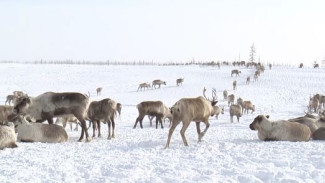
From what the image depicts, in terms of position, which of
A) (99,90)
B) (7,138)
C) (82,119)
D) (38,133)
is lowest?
(99,90)

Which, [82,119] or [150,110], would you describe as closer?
[82,119]

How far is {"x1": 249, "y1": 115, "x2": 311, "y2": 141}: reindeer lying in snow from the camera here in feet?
40.3

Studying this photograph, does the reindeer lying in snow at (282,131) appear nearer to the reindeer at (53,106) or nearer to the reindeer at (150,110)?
the reindeer at (53,106)

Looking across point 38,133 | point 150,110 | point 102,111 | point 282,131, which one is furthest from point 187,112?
point 150,110

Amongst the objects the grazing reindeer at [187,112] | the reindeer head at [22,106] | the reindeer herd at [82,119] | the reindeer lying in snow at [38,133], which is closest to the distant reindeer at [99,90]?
the reindeer herd at [82,119]

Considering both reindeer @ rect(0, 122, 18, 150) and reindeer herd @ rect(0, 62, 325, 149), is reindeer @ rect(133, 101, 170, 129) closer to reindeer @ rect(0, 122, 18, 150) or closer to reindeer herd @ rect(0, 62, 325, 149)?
reindeer herd @ rect(0, 62, 325, 149)

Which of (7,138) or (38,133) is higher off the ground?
(7,138)

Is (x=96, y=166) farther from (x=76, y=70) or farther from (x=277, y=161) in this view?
(x=76, y=70)

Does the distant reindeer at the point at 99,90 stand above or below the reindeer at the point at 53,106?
below

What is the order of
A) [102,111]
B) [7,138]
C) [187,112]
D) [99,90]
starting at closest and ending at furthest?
1. [7,138]
2. [187,112]
3. [102,111]
4. [99,90]

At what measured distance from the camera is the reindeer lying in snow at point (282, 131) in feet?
40.3

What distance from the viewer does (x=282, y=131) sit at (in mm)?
12375

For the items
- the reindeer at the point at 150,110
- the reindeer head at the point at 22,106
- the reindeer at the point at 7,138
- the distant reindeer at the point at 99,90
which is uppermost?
the reindeer head at the point at 22,106

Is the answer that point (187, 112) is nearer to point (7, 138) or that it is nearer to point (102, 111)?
point (102, 111)
